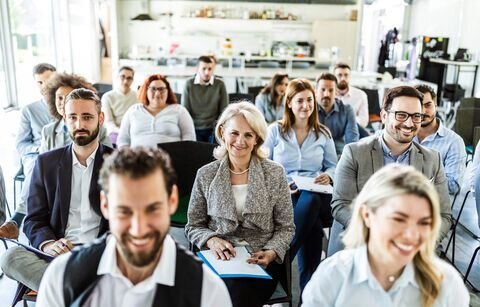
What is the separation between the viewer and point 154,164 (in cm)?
119

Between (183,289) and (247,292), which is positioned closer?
(183,289)

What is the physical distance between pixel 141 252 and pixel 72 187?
1156mm

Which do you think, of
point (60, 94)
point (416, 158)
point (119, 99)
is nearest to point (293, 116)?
point (416, 158)

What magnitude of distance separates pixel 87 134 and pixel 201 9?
8.04m

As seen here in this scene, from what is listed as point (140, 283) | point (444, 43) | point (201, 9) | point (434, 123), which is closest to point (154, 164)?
point (140, 283)

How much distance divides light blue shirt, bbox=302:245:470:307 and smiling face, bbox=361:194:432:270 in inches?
3.5

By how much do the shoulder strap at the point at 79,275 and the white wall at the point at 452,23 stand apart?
26.7 feet

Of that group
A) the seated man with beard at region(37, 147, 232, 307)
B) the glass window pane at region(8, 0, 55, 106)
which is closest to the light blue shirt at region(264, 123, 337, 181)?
the seated man with beard at region(37, 147, 232, 307)

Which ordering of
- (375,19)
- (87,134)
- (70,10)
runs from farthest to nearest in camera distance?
1. (375,19)
2. (70,10)
3. (87,134)

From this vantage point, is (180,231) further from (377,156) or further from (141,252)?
Result: (141,252)

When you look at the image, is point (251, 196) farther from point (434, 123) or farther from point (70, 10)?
point (70, 10)

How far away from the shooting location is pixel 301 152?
10.3 feet

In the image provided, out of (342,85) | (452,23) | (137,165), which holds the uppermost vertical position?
(452,23)

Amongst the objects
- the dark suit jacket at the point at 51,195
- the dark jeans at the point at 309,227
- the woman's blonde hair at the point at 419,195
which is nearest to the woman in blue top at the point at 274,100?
the dark jeans at the point at 309,227
